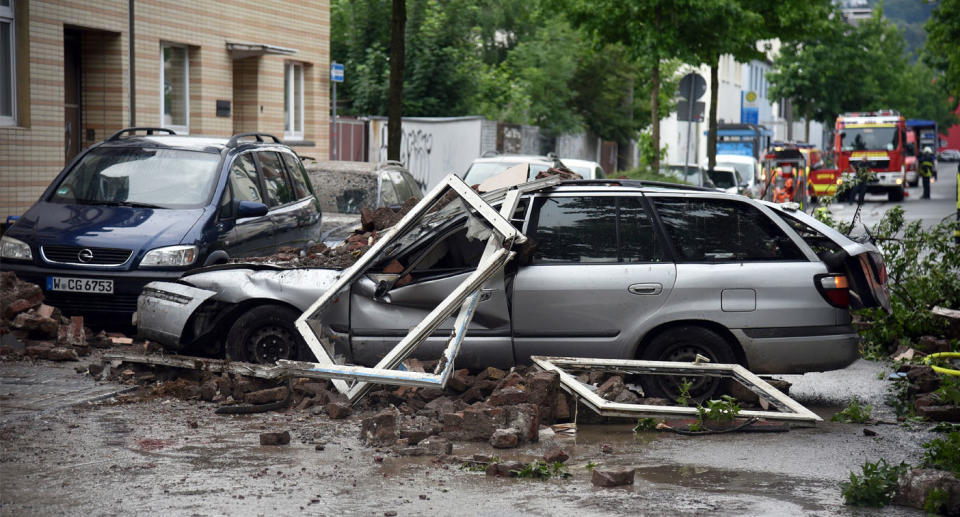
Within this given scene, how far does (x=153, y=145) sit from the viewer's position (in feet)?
37.4

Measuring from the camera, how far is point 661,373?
7633 mm

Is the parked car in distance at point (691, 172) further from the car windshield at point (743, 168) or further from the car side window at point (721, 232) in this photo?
the car side window at point (721, 232)

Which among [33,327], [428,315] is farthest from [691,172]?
[428,315]

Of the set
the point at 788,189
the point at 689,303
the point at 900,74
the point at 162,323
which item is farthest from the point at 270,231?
the point at 900,74

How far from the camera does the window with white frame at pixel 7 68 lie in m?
15.7

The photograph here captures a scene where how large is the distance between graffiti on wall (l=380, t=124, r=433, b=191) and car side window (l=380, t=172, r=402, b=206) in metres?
13.5

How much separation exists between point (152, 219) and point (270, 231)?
1453 millimetres

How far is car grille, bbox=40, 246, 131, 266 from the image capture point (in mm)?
9773

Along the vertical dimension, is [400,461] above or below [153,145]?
below

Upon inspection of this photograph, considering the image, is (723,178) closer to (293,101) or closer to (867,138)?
(293,101)

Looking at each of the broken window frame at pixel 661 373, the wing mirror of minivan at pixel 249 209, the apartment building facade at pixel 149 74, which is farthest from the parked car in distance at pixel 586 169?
the broken window frame at pixel 661 373

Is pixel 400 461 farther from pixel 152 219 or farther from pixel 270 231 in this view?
pixel 270 231

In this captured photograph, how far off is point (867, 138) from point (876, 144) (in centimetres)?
54

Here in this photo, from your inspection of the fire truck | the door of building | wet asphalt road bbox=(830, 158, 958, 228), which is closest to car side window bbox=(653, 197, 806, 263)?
the door of building
